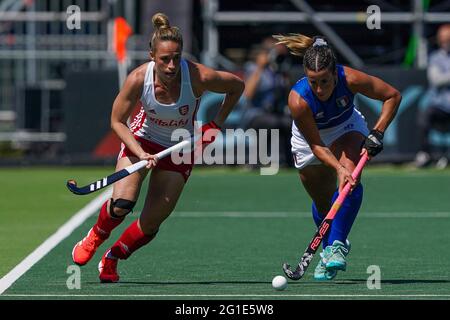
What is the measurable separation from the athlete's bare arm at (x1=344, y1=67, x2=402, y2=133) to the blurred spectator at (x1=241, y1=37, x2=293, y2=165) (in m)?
10.9

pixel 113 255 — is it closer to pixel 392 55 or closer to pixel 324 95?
pixel 324 95

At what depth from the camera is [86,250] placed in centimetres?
1009

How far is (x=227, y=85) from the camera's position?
33.3 feet

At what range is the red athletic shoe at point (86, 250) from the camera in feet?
33.0

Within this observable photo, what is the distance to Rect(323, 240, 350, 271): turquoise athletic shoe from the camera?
32.1 feet

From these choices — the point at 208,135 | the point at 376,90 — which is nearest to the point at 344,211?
the point at 376,90

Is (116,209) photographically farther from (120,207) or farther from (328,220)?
(328,220)

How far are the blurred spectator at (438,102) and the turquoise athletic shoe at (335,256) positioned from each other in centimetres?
1141

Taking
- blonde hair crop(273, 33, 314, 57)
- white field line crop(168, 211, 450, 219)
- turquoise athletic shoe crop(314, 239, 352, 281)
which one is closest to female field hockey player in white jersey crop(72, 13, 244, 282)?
blonde hair crop(273, 33, 314, 57)

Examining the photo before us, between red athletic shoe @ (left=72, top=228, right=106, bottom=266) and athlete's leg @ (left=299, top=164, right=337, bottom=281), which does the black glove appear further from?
red athletic shoe @ (left=72, top=228, right=106, bottom=266)

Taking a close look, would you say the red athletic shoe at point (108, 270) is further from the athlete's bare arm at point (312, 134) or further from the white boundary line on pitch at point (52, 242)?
the athlete's bare arm at point (312, 134)
